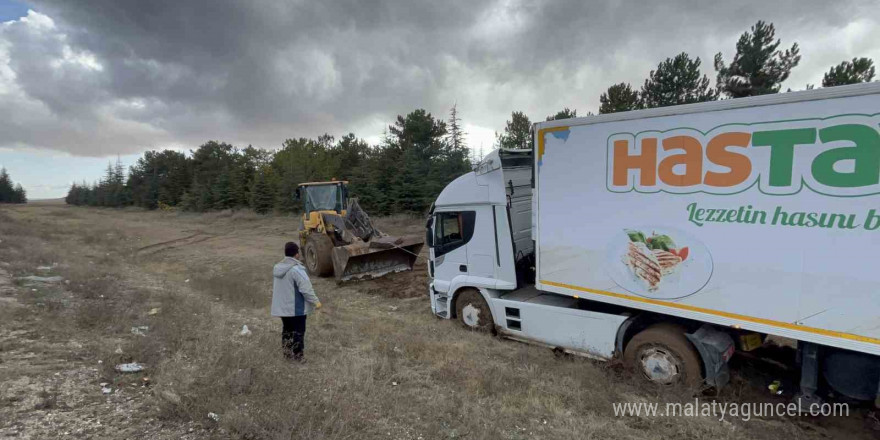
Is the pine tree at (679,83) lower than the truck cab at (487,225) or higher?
higher

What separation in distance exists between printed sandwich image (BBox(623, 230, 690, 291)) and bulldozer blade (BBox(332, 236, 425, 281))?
7705 mm

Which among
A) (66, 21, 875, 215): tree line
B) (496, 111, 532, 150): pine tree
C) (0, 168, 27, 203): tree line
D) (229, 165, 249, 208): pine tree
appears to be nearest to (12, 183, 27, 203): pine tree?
(0, 168, 27, 203): tree line

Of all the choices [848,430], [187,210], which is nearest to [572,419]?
[848,430]

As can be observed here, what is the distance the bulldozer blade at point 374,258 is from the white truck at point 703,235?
5.55 meters

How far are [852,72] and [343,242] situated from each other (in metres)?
21.3

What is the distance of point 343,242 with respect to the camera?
12.9 metres

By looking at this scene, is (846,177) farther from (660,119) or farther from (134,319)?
(134,319)

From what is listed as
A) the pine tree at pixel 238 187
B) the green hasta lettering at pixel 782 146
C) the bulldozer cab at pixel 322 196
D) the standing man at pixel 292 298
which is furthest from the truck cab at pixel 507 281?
the pine tree at pixel 238 187

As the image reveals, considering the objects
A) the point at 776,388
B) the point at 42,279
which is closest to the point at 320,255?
the point at 42,279

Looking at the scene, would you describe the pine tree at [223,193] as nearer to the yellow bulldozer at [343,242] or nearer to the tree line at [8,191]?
the yellow bulldozer at [343,242]

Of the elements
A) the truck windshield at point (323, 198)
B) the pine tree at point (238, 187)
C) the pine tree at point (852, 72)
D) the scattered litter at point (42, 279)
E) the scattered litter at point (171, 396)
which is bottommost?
the scattered litter at point (171, 396)

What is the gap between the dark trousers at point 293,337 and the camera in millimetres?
5598

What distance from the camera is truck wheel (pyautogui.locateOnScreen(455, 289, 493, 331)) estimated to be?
23.7 feet

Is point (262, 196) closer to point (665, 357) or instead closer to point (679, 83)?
point (679, 83)
